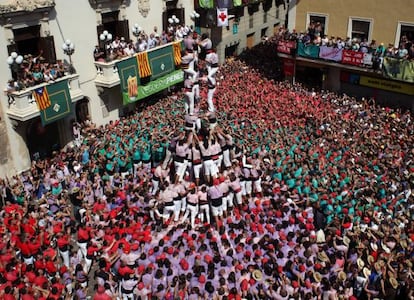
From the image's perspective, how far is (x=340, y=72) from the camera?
28.5 m

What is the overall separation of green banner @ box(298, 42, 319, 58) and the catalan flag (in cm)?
1621

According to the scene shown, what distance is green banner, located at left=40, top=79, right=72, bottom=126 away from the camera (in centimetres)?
2125

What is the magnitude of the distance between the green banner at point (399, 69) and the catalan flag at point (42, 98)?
59.9 feet

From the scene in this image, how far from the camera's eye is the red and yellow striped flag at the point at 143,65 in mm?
26328

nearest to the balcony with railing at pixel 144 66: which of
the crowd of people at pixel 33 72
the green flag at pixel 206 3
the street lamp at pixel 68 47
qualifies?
the street lamp at pixel 68 47

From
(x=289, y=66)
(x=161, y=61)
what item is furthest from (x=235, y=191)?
(x=289, y=66)

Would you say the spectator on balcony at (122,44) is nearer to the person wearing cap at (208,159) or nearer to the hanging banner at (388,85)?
the person wearing cap at (208,159)

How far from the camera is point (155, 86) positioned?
91.4ft

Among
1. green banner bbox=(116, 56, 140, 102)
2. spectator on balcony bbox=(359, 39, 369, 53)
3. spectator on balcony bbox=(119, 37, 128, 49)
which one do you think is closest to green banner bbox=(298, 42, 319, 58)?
spectator on balcony bbox=(359, 39, 369, 53)

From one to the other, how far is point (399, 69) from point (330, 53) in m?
4.39

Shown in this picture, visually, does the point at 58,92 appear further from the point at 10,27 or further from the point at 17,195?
the point at 17,195

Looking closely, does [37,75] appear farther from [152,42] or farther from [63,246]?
[63,246]

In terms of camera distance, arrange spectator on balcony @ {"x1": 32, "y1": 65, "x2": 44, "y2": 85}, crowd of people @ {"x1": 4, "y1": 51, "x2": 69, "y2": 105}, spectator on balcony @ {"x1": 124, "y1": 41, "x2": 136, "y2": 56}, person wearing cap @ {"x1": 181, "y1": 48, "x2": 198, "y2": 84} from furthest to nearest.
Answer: spectator on balcony @ {"x1": 124, "y1": 41, "x2": 136, "y2": 56} → spectator on balcony @ {"x1": 32, "y1": 65, "x2": 44, "y2": 85} → crowd of people @ {"x1": 4, "y1": 51, "x2": 69, "y2": 105} → person wearing cap @ {"x1": 181, "y1": 48, "x2": 198, "y2": 84}

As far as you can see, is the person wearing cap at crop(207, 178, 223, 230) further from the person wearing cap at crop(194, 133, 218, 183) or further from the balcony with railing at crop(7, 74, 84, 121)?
the balcony with railing at crop(7, 74, 84, 121)
